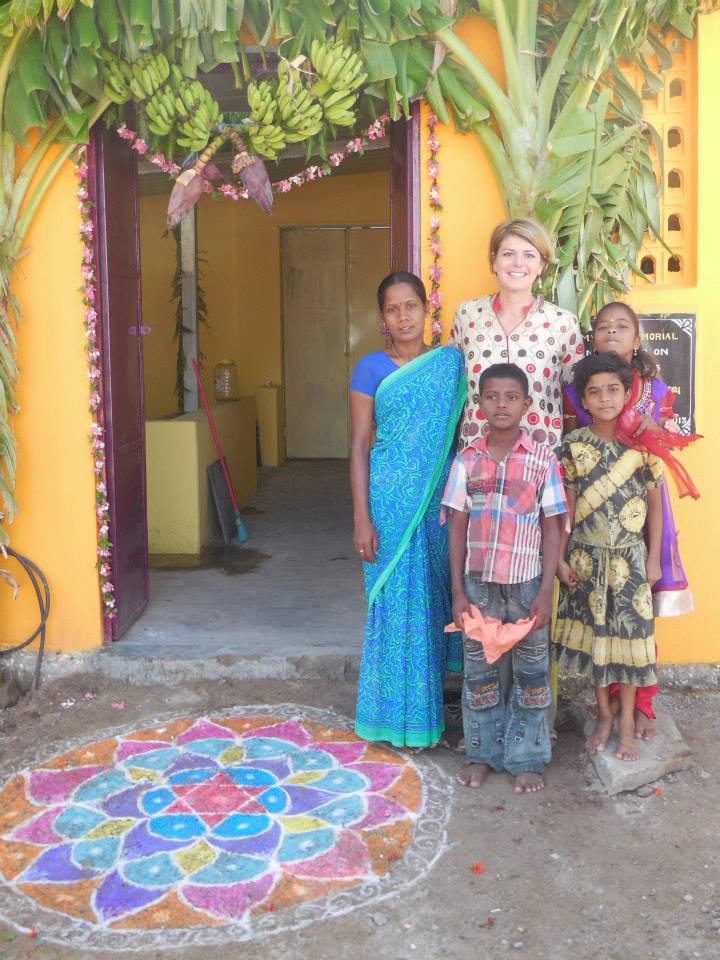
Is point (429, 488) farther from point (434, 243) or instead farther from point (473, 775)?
point (434, 243)

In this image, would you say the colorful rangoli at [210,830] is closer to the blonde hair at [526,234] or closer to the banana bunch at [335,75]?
the blonde hair at [526,234]

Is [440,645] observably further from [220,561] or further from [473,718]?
[220,561]

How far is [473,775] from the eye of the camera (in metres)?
3.67

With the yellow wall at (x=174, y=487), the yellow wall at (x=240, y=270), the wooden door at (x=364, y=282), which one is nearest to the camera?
the yellow wall at (x=174, y=487)

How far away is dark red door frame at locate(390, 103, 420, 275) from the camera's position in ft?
14.7

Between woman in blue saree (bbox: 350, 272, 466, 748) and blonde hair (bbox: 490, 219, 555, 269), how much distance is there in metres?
0.32

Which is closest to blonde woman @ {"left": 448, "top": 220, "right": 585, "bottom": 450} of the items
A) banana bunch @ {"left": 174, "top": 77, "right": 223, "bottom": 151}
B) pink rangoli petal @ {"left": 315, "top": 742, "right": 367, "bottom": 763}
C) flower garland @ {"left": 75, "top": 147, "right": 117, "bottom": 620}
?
pink rangoli petal @ {"left": 315, "top": 742, "right": 367, "bottom": 763}

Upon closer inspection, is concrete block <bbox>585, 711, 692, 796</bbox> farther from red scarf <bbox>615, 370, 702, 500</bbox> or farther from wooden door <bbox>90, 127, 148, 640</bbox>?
wooden door <bbox>90, 127, 148, 640</bbox>

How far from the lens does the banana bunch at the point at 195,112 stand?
4195 millimetres

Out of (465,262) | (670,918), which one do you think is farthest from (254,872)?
(465,262)

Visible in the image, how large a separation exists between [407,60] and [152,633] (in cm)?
293

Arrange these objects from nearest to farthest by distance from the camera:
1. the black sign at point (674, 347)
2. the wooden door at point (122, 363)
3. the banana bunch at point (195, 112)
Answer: the banana bunch at point (195, 112) < the black sign at point (674, 347) < the wooden door at point (122, 363)

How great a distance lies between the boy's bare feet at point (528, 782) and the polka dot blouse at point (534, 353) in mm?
1200

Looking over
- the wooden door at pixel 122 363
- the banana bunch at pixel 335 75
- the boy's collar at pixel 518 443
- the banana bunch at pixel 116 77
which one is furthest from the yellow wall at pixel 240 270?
the boy's collar at pixel 518 443
